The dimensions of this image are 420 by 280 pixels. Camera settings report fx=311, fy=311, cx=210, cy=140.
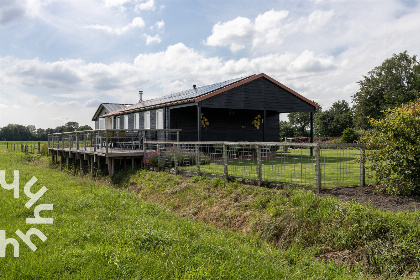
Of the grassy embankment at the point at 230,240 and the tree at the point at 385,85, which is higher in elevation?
the tree at the point at 385,85

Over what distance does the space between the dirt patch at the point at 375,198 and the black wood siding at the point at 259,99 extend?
940cm

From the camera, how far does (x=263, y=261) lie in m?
5.03

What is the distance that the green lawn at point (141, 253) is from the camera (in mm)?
4328

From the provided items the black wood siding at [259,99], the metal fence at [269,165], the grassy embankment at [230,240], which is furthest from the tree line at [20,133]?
the grassy embankment at [230,240]

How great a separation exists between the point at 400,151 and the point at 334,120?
171 feet

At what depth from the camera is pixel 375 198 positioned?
21.7ft

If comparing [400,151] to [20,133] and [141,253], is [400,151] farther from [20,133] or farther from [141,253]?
[20,133]

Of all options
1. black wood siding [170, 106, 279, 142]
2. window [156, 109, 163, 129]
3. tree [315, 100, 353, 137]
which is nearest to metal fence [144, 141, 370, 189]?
black wood siding [170, 106, 279, 142]

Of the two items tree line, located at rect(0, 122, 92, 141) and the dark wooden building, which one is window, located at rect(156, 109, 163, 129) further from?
tree line, located at rect(0, 122, 92, 141)

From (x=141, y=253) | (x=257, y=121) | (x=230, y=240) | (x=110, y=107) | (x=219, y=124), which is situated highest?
(x=110, y=107)

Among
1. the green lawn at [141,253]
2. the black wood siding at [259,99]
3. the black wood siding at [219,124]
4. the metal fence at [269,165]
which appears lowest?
the green lawn at [141,253]

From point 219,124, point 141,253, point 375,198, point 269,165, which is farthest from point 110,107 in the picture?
point 375,198

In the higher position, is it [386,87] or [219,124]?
[386,87]

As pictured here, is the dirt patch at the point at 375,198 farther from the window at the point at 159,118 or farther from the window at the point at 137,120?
the window at the point at 137,120
